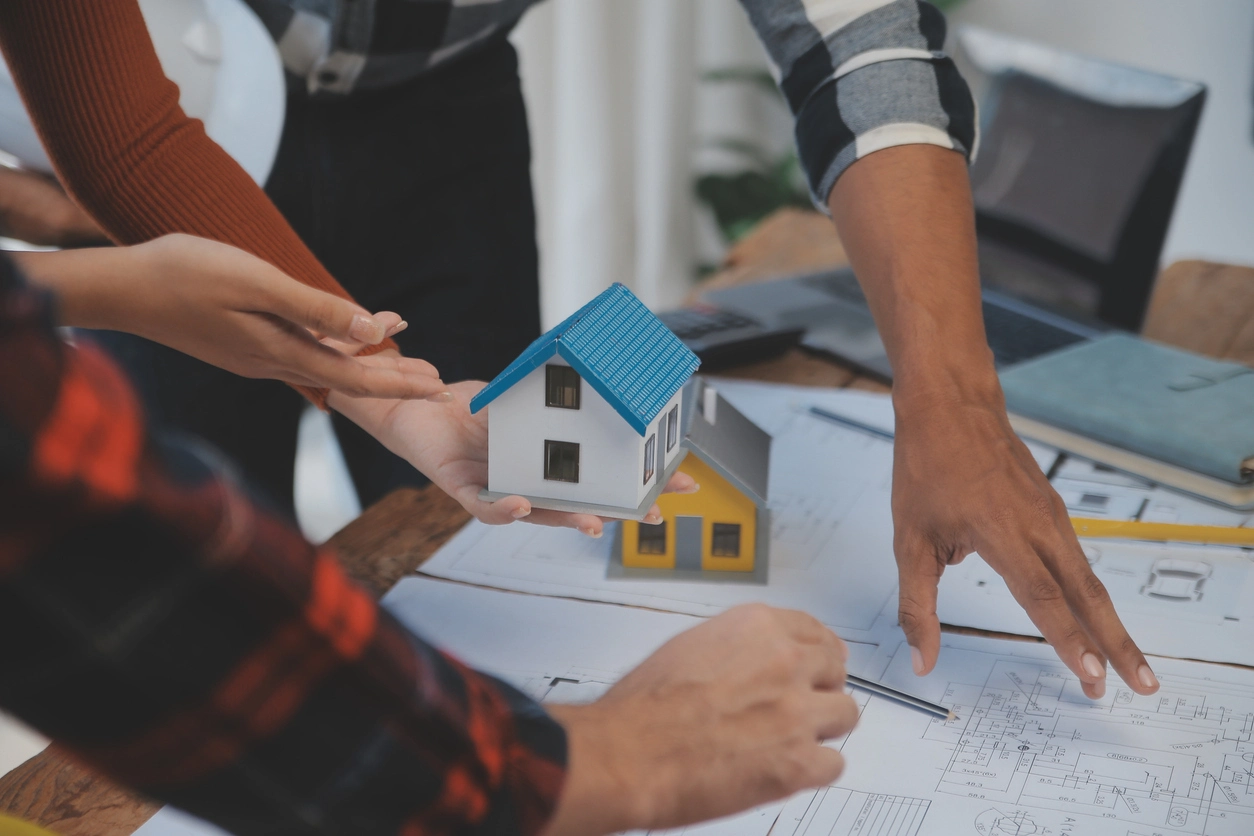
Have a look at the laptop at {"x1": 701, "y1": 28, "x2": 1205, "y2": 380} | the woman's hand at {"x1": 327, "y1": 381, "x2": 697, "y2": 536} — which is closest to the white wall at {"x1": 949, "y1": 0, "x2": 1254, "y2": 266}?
the laptop at {"x1": 701, "y1": 28, "x2": 1205, "y2": 380}

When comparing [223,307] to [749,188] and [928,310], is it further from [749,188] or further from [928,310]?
[749,188]

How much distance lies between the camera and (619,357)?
74 cm

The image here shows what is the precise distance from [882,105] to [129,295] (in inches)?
25.4

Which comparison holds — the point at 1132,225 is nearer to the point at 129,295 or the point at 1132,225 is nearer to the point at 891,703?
the point at 891,703

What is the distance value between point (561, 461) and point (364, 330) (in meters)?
0.18

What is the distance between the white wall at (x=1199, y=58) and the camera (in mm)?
2453

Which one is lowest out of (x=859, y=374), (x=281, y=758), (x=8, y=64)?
(x=859, y=374)

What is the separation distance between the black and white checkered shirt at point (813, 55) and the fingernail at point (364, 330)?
0.46 meters

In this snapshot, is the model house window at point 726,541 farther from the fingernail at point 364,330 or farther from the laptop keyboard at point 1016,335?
the laptop keyboard at point 1016,335

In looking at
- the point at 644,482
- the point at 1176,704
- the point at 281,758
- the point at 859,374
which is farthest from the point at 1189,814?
the point at 859,374

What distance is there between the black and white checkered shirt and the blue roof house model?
311 mm

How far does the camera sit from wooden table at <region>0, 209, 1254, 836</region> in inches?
25.5

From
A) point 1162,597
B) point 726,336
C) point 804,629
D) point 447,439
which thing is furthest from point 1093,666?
point 726,336

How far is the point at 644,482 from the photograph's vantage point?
0.77m
